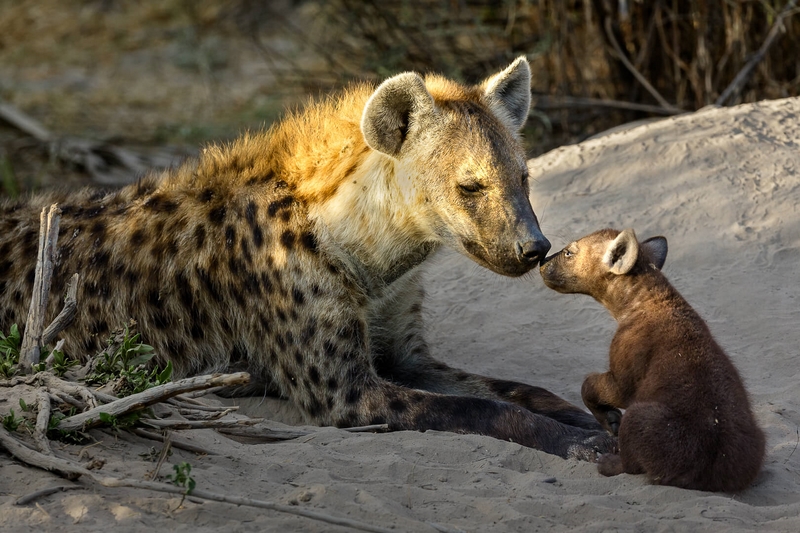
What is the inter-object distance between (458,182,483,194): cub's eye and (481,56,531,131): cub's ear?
1.75ft

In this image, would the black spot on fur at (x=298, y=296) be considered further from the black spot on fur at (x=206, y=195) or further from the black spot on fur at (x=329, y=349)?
the black spot on fur at (x=206, y=195)

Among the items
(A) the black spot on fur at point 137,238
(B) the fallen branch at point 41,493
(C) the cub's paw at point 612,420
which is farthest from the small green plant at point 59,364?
(C) the cub's paw at point 612,420

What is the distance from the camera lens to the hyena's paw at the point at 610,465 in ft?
10.6

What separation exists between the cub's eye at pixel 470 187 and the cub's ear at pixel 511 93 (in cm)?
53

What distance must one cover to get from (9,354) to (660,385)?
2.07 metres

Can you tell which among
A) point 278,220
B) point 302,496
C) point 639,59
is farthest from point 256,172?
point 639,59

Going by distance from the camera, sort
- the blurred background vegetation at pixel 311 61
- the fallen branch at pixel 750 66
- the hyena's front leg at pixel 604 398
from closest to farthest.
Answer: the hyena's front leg at pixel 604 398 < the fallen branch at pixel 750 66 < the blurred background vegetation at pixel 311 61

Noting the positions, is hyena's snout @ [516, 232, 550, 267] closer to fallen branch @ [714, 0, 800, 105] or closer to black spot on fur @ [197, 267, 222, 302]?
black spot on fur @ [197, 267, 222, 302]

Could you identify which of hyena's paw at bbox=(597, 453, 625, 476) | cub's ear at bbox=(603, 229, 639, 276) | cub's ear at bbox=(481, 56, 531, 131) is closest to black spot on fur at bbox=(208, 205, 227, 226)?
cub's ear at bbox=(481, 56, 531, 131)

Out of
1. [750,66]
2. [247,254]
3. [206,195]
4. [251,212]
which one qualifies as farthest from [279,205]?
[750,66]

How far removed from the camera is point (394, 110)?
3.85 m

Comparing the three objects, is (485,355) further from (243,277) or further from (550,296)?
(243,277)

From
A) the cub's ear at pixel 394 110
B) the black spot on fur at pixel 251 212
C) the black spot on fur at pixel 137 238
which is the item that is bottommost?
the black spot on fur at pixel 137 238

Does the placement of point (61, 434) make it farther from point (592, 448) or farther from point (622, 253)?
point (622, 253)
